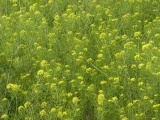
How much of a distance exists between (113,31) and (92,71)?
925mm

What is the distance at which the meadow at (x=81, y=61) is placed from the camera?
14.3 ft

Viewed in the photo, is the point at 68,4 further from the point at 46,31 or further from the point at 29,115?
the point at 29,115

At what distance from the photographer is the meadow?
4.36 metres

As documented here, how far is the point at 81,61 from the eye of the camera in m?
4.98

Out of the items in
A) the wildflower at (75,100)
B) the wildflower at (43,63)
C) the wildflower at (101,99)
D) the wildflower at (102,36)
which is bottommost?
the wildflower at (75,100)

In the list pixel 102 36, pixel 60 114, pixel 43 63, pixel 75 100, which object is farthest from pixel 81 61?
pixel 60 114

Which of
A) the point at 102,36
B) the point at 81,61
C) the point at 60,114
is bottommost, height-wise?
the point at 60,114

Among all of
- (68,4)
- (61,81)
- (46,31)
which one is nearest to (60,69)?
(61,81)

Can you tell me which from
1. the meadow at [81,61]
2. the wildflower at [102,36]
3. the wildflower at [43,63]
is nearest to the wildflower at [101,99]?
the meadow at [81,61]

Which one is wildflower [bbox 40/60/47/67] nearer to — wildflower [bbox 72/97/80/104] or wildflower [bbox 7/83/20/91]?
wildflower [bbox 7/83/20/91]

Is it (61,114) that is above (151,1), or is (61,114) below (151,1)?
below

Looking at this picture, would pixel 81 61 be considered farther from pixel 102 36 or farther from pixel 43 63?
pixel 102 36

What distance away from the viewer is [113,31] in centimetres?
558

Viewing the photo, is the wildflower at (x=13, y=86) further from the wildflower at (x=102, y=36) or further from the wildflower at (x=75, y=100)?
the wildflower at (x=102, y=36)
